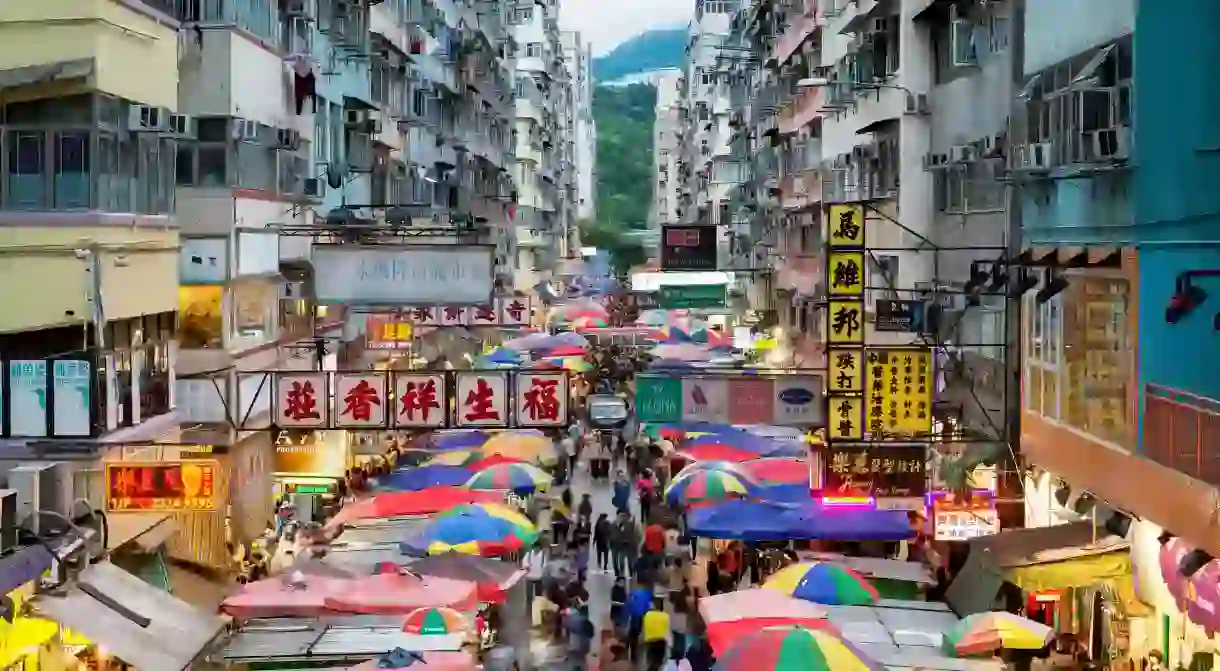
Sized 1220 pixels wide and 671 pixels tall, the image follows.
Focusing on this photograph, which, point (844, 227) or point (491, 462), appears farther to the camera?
point (491, 462)

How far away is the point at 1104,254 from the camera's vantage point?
1406 cm

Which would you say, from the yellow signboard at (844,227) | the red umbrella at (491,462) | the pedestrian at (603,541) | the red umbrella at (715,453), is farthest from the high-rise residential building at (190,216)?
the red umbrella at (715,453)

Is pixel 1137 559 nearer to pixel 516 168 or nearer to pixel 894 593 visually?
pixel 894 593

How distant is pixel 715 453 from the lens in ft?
90.1

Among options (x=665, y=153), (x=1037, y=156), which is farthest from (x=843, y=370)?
(x=665, y=153)

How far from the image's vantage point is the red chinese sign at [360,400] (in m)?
17.8

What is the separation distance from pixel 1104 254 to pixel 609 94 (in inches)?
5235

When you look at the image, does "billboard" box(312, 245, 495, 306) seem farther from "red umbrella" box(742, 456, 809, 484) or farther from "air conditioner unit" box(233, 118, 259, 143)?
"red umbrella" box(742, 456, 809, 484)

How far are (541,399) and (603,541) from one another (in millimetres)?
9222

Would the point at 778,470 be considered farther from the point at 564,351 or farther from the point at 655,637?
the point at 564,351

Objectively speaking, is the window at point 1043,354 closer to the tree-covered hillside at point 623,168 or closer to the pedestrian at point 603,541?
the pedestrian at point 603,541

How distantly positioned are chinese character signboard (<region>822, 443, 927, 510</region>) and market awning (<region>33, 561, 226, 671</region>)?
327 inches

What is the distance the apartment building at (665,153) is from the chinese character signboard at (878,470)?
82618 mm

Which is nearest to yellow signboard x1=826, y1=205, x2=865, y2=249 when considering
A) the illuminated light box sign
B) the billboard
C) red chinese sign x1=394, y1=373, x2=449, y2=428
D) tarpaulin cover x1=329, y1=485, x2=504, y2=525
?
the illuminated light box sign
